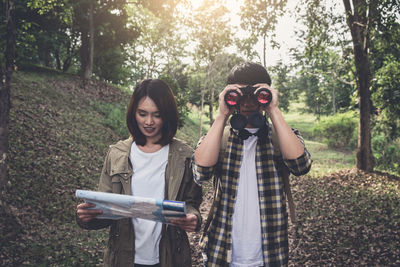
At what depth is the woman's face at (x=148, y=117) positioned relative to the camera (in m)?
1.98

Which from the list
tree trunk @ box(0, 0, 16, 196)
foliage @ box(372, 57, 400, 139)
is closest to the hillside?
tree trunk @ box(0, 0, 16, 196)

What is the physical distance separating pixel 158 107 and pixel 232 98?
515mm

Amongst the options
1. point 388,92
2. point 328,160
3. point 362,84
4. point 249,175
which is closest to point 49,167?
point 249,175

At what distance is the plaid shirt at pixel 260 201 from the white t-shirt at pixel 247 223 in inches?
1.5

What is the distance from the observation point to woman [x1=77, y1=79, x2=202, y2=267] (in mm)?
1896

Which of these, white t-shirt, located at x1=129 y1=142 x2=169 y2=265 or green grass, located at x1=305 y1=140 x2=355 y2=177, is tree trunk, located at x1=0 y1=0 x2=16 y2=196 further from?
green grass, located at x1=305 y1=140 x2=355 y2=177

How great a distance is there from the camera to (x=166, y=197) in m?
1.92

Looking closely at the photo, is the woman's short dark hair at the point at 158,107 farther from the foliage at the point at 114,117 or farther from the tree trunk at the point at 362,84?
the foliage at the point at 114,117

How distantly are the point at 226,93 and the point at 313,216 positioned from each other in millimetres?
5637

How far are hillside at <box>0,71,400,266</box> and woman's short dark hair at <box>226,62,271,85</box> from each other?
3.97m

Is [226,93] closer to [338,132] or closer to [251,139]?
[251,139]

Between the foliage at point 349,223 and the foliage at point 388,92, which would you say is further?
the foliage at point 388,92

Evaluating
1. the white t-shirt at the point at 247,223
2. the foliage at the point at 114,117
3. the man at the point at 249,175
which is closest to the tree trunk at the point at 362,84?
the man at the point at 249,175

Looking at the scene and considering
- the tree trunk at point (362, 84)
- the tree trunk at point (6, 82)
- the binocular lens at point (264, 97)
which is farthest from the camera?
the tree trunk at point (362, 84)
